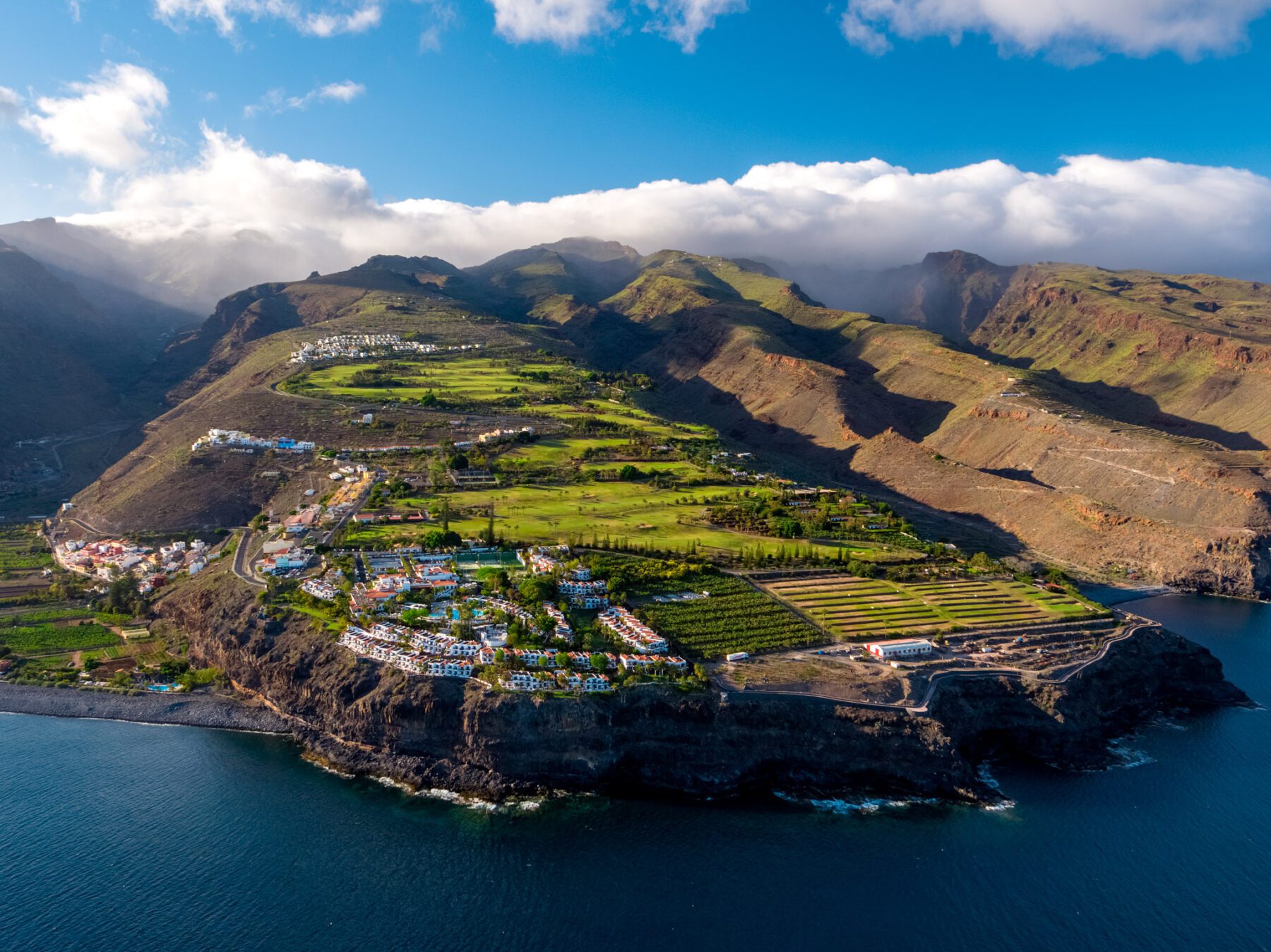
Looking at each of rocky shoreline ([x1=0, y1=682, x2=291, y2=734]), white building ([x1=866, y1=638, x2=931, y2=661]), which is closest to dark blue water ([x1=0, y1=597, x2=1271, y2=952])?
rocky shoreline ([x1=0, y1=682, x2=291, y2=734])

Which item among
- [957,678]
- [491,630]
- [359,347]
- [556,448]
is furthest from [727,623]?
[359,347]

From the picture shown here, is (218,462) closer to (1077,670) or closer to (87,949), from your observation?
(87,949)

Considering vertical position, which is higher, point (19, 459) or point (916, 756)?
point (19, 459)

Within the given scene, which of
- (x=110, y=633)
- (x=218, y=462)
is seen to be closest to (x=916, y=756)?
(x=110, y=633)

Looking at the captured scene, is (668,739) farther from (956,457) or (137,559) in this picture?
(956,457)

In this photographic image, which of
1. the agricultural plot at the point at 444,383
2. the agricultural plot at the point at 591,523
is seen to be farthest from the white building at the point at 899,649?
the agricultural plot at the point at 444,383
